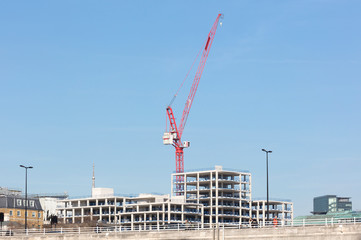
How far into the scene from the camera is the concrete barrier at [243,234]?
6981 cm

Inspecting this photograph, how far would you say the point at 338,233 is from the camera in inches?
2758

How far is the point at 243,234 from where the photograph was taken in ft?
253

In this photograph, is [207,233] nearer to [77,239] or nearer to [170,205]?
[77,239]

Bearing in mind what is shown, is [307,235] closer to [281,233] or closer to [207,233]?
[281,233]

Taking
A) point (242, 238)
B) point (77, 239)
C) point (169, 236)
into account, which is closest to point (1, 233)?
point (77, 239)

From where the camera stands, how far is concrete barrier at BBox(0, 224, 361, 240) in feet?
229

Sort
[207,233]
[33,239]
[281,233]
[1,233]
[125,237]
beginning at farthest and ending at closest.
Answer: [1,233] < [33,239] < [125,237] < [207,233] < [281,233]

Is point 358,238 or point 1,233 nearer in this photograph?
point 358,238

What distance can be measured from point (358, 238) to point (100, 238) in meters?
34.7

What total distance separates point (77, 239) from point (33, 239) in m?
7.55

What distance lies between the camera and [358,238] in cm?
6850

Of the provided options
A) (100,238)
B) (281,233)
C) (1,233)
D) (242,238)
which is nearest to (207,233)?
(242,238)

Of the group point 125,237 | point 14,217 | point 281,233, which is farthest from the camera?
point 14,217

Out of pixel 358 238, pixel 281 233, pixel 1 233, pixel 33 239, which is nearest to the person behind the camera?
pixel 358 238
